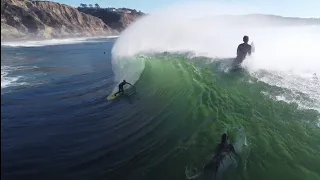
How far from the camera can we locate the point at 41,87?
67.7 feet

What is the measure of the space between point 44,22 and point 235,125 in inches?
4186

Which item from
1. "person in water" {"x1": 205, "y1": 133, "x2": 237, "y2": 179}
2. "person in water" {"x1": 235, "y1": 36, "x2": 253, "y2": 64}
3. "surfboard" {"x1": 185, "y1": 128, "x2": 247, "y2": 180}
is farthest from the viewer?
"person in water" {"x1": 235, "y1": 36, "x2": 253, "y2": 64}

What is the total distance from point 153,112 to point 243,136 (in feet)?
14.2

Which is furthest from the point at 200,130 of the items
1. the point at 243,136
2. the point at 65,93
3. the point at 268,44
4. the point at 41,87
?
the point at 268,44

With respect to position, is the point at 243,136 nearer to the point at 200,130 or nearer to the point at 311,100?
the point at 200,130

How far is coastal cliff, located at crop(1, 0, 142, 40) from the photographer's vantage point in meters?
92.1

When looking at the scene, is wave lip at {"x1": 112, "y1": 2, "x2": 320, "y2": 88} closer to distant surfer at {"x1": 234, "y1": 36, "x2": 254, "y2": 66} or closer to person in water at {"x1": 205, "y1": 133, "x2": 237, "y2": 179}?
distant surfer at {"x1": 234, "y1": 36, "x2": 254, "y2": 66}

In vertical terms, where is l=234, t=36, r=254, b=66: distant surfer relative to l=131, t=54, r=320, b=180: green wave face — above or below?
above

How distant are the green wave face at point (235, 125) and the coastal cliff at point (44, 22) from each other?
227ft

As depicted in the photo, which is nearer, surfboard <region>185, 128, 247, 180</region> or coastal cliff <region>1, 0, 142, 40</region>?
surfboard <region>185, 128, 247, 180</region>

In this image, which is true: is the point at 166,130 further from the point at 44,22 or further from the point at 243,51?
the point at 44,22

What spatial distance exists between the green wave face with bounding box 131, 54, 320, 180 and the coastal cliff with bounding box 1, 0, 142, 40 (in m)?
69.3

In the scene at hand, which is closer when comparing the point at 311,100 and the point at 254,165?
the point at 254,165

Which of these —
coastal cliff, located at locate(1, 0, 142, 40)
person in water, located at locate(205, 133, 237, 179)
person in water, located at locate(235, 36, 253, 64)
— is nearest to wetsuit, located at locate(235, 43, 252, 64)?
person in water, located at locate(235, 36, 253, 64)
